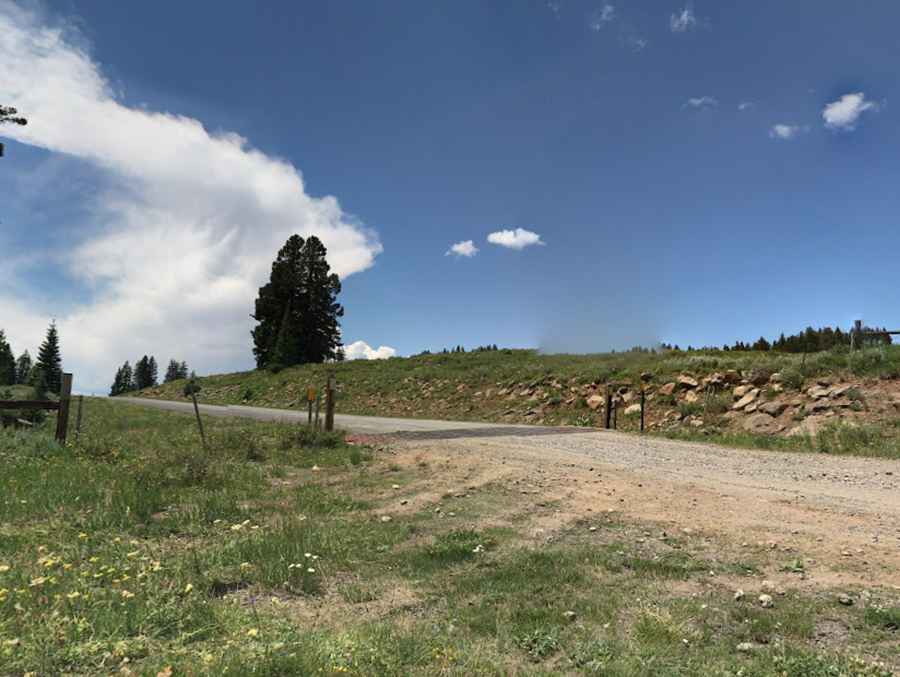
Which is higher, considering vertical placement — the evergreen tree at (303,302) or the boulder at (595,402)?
the evergreen tree at (303,302)

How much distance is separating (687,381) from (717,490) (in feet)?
41.8

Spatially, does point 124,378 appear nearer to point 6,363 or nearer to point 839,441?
point 6,363

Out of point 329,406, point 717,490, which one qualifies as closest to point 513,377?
point 329,406

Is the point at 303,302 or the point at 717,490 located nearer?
the point at 717,490

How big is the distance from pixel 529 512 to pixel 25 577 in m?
5.43

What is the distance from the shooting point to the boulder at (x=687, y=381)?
20219 millimetres

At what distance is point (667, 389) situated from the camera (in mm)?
20828

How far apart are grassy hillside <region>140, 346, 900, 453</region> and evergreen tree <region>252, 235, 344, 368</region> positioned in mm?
15368

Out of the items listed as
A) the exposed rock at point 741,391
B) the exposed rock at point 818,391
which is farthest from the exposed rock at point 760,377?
the exposed rock at point 818,391

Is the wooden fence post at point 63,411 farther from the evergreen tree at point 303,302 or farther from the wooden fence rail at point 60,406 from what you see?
the evergreen tree at point 303,302

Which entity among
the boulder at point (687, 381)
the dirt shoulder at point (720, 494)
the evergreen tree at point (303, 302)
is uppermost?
the evergreen tree at point (303, 302)

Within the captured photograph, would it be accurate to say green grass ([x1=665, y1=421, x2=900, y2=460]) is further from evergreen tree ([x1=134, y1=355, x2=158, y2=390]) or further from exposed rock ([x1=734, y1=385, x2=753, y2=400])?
evergreen tree ([x1=134, y1=355, x2=158, y2=390])

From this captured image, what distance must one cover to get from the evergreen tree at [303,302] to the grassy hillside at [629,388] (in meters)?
15.4

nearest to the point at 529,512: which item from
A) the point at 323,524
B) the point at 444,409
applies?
the point at 323,524
